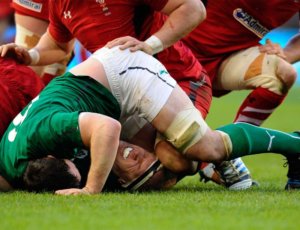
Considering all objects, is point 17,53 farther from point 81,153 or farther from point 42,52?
point 81,153

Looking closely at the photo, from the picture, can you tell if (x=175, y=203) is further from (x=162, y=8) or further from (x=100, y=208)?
(x=162, y=8)

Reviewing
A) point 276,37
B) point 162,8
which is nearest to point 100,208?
point 162,8

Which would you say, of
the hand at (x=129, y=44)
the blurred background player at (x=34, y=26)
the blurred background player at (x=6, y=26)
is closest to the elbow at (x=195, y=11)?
the hand at (x=129, y=44)

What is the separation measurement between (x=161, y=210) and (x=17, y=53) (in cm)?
244

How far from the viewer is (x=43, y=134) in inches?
200

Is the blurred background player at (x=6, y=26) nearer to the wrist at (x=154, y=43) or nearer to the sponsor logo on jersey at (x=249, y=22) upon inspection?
the sponsor logo on jersey at (x=249, y=22)

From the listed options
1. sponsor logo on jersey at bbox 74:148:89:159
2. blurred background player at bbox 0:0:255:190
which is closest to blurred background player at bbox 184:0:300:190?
blurred background player at bbox 0:0:255:190

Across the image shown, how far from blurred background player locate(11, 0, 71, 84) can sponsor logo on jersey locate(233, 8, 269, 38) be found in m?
1.46

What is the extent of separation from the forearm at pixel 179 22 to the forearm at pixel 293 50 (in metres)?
1.55

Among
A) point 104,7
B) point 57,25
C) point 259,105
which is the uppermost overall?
point 104,7

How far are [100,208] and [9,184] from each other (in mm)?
1057

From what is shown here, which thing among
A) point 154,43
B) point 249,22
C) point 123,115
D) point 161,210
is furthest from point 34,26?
point 161,210

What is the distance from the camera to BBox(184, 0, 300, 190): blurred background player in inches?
268

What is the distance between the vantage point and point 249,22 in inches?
281
